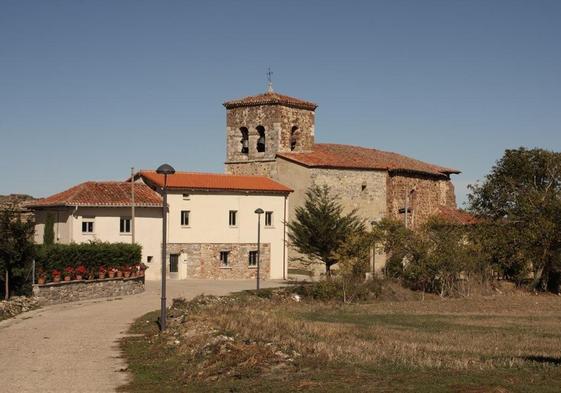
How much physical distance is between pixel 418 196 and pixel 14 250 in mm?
37443

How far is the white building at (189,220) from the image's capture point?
50.2 meters

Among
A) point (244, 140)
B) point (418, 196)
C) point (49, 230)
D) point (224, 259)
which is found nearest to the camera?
A: point (49, 230)

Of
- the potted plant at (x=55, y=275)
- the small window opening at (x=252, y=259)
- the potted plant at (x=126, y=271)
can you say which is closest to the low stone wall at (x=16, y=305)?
the potted plant at (x=55, y=275)

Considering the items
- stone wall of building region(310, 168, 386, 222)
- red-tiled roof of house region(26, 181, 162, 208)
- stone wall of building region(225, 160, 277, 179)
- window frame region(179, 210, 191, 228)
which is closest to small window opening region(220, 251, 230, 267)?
window frame region(179, 210, 191, 228)

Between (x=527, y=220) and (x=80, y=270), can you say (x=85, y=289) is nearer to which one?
(x=80, y=270)

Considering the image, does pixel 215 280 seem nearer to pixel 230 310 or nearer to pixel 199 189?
pixel 199 189

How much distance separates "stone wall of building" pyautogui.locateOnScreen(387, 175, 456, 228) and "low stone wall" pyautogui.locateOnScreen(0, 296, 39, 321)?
106ft

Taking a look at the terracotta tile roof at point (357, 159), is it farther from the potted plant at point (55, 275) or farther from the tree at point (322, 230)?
the potted plant at point (55, 275)

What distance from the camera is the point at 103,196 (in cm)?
5072

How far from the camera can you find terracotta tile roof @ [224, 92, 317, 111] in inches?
2347

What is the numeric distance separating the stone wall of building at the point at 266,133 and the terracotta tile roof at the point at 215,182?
2.86 m

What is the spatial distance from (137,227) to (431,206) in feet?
83.7

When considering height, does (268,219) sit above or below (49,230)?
above

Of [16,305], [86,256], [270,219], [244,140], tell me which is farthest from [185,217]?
[16,305]
